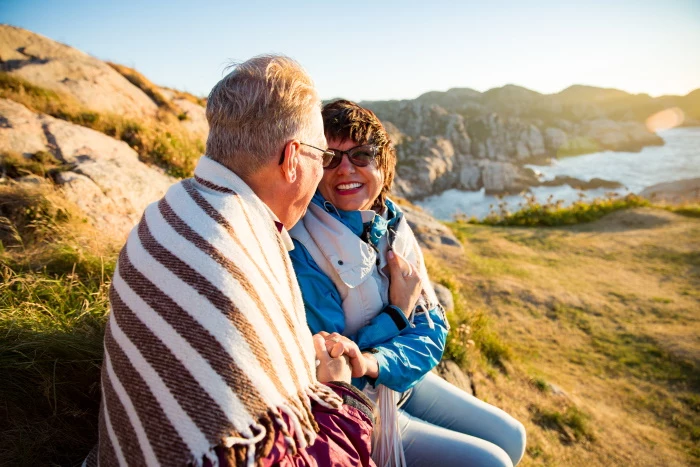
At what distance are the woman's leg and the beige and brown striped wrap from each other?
116cm

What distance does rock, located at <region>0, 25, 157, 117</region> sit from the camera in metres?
8.77

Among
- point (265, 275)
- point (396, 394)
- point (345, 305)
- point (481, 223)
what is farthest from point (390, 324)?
point (481, 223)

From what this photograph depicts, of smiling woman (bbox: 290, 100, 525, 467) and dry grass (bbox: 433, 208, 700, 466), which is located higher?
smiling woman (bbox: 290, 100, 525, 467)

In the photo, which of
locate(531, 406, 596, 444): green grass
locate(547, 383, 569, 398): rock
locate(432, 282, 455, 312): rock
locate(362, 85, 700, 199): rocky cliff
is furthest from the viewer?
locate(362, 85, 700, 199): rocky cliff

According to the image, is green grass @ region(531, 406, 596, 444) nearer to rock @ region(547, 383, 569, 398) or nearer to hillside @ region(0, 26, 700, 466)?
hillside @ region(0, 26, 700, 466)

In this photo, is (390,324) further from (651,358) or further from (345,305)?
(651,358)

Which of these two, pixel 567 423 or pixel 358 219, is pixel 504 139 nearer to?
pixel 567 423

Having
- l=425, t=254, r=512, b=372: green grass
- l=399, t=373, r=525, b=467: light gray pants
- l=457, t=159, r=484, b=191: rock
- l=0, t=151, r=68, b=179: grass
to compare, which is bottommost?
l=457, t=159, r=484, b=191: rock

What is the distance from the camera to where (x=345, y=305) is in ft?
7.00

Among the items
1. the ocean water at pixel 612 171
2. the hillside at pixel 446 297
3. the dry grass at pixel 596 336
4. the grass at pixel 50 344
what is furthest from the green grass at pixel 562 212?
the ocean water at pixel 612 171

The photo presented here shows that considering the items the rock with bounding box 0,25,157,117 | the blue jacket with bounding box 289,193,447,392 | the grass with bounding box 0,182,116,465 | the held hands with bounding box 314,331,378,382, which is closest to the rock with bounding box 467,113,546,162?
the rock with bounding box 0,25,157,117

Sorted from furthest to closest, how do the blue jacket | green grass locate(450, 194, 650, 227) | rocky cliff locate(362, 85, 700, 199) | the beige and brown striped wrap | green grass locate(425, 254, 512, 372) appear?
rocky cliff locate(362, 85, 700, 199)
green grass locate(450, 194, 650, 227)
green grass locate(425, 254, 512, 372)
the blue jacket
the beige and brown striped wrap

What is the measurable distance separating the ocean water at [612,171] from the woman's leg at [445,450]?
2007 inches

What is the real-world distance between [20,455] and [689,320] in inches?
383
